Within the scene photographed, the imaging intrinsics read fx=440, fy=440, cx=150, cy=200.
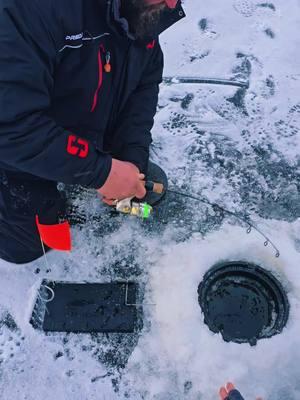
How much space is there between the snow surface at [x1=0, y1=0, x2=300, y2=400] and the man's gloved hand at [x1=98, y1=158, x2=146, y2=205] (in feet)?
1.55

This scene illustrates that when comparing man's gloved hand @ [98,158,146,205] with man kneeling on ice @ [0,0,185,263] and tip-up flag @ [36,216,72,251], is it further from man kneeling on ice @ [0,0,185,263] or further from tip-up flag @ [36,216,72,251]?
tip-up flag @ [36,216,72,251]

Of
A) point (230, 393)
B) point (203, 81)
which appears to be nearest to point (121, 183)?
point (230, 393)

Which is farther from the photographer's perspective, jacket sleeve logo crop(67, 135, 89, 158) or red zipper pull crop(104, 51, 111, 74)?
red zipper pull crop(104, 51, 111, 74)

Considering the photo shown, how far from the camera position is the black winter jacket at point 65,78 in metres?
1.45

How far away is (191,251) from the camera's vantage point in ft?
7.63

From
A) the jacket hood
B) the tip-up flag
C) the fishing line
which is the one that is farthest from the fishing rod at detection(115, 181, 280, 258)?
the jacket hood

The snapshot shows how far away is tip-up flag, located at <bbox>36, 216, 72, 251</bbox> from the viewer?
2.19 m

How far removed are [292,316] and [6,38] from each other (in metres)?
1.74

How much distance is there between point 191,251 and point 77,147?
0.92 metres

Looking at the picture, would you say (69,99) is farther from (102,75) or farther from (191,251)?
(191,251)

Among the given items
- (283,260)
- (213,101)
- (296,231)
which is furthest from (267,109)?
(283,260)

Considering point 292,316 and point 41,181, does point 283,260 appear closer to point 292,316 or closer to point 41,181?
point 292,316

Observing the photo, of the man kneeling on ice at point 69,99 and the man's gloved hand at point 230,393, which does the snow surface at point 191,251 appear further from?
the man kneeling on ice at point 69,99

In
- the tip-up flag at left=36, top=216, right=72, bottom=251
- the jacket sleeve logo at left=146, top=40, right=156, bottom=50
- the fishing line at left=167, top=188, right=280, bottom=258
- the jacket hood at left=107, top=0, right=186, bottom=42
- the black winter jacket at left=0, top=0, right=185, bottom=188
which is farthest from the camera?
the fishing line at left=167, top=188, right=280, bottom=258
